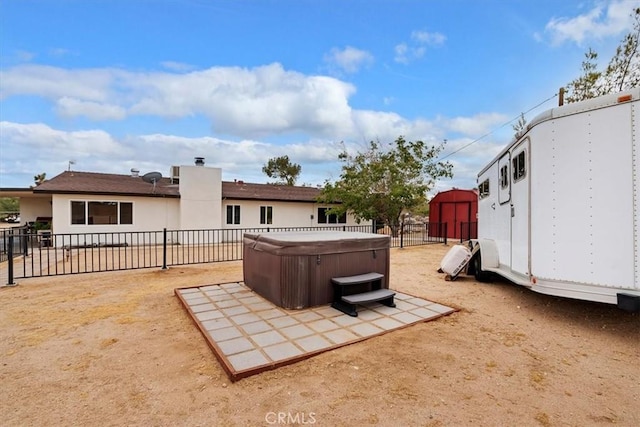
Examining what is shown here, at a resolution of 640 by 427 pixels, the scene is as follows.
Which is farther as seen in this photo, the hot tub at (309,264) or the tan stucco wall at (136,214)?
the tan stucco wall at (136,214)

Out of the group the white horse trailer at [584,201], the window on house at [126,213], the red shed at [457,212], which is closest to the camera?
the white horse trailer at [584,201]

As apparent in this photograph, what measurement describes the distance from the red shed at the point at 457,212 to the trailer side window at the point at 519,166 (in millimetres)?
11754

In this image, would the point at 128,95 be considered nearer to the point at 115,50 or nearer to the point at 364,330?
the point at 115,50

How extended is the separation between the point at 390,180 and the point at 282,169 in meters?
24.6

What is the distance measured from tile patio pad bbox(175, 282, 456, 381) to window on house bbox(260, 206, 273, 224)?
12100 millimetres

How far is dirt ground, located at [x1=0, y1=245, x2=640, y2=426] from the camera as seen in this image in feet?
7.04

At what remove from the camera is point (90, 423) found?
2.04 m

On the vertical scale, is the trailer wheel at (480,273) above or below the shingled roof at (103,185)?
below

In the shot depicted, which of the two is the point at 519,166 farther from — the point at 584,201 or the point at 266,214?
the point at 266,214

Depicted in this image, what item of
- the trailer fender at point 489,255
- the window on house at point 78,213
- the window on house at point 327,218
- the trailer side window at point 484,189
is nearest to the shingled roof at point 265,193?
the window on house at point 327,218

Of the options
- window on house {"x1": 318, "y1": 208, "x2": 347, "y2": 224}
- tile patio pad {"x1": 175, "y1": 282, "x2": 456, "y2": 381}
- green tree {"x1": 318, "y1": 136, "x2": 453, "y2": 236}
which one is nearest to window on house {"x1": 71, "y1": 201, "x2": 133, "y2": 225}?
green tree {"x1": 318, "y1": 136, "x2": 453, "y2": 236}

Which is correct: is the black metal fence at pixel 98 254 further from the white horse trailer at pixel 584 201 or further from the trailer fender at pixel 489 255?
the white horse trailer at pixel 584 201

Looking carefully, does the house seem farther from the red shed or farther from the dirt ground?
the dirt ground

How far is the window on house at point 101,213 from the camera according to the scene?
511 inches
